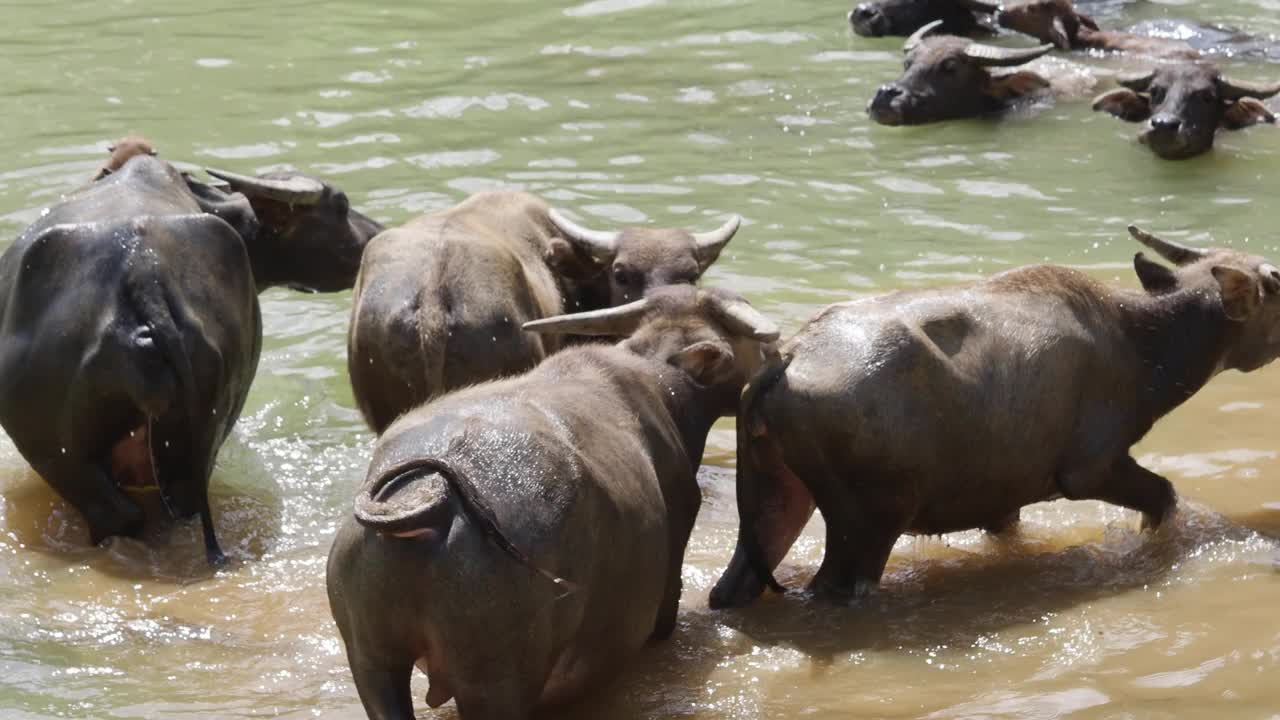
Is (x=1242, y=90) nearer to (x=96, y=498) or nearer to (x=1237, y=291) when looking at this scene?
(x=1237, y=291)

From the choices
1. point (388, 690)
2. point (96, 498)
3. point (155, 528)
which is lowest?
point (155, 528)

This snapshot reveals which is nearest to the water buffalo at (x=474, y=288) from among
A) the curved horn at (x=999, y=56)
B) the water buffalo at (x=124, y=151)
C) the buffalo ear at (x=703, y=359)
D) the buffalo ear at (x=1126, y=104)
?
the buffalo ear at (x=703, y=359)

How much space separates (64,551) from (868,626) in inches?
149

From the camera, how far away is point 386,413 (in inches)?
357

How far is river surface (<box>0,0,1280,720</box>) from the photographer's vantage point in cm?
730

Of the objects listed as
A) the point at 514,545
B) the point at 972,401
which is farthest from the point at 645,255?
the point at 514,545

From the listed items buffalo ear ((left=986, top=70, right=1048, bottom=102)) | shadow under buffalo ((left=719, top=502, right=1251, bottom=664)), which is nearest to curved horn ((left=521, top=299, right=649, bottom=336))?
shadow under buffalo ((left=719, top=502, right=1251, bottom=664))

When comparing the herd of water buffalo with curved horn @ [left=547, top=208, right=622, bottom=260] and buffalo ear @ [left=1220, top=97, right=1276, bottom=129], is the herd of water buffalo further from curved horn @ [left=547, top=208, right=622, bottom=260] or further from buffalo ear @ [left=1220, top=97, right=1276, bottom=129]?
curved horn @ [left=547, top=208, right=622, bottom=260]

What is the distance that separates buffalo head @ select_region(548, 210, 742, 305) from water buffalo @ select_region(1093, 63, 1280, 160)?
7.67 metres

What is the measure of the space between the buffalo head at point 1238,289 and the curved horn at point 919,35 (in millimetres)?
10145

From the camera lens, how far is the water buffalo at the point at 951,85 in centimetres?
1755

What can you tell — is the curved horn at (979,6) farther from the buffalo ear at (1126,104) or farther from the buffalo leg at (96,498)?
the buffalo leg at (96,498)

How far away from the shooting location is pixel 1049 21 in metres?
20.8

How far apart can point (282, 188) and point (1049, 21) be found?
12119 millimetres
